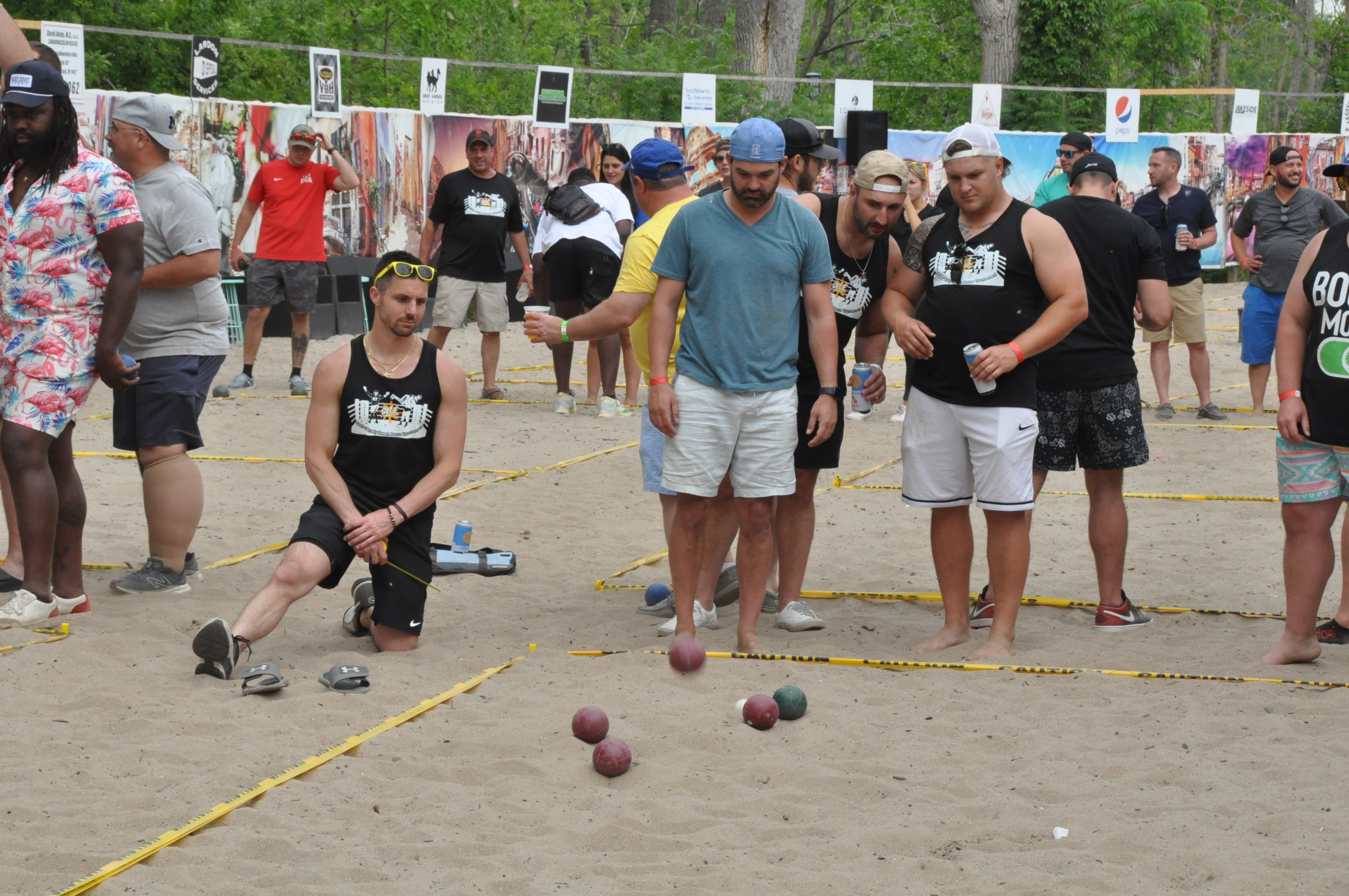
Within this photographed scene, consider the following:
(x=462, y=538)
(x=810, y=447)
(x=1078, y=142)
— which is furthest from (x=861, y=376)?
(x=1078, y=142)

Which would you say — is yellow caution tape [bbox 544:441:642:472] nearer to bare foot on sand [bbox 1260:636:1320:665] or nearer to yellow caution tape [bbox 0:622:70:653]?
yellow caution tape [bbox 0:622:70:653]

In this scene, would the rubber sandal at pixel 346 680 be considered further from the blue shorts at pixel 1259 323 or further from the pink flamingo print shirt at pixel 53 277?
the blue shorts at pixel 1259 323

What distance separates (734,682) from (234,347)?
10740 millimetres

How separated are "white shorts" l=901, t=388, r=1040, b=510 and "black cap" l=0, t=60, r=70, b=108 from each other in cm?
351

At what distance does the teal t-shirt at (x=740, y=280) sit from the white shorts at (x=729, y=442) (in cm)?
5

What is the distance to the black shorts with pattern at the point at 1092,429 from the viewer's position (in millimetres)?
5855

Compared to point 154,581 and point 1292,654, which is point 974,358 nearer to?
point 1292,654

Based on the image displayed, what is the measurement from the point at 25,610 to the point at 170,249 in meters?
1.63

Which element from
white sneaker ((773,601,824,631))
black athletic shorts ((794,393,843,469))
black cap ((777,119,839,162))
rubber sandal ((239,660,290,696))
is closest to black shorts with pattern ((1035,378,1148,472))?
black athletic shorts ((794,393,843,469))

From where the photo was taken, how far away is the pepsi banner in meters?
23.1

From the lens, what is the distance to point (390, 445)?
5.40 m

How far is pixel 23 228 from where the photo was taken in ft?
18.1

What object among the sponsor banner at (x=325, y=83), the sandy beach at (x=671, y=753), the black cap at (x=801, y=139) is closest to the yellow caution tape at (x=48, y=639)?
the sandy beach at (x=671, y=753)

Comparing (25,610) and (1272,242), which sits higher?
(1272,242)
